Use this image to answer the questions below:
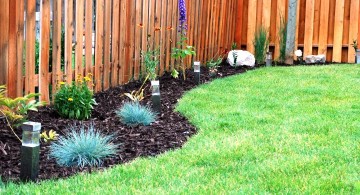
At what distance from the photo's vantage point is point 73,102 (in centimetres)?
575

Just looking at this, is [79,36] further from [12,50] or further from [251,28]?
[251,28]

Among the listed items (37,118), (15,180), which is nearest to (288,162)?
(15,180)

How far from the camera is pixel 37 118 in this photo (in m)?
5.51

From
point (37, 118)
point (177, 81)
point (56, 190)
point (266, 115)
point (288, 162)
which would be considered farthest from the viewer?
point (177, 81)

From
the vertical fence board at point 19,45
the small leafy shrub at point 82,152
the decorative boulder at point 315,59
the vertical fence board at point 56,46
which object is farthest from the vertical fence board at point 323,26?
the small leafy shrub at point 82,152

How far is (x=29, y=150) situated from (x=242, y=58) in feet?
23.7

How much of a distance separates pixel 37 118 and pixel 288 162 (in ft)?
7.76

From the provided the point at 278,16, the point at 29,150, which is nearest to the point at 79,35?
the point at 29,150

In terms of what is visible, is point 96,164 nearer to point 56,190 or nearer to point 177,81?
point 56,190

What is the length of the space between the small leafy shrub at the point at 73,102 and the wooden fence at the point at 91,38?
238 millimetres

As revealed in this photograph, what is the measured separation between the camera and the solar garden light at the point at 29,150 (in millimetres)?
3779

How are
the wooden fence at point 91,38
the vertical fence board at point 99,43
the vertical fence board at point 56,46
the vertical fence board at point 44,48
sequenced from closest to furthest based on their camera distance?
the wooden fence at point 91,38, the vertical fence board at point 44,48, the vertical fence board at point 56,46, the vertical fence board at point 99,43

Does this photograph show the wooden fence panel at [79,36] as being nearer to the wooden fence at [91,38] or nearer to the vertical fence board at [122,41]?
the wooden fence at [91,38]

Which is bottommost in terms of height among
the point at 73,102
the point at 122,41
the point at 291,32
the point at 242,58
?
the point at 73,102
